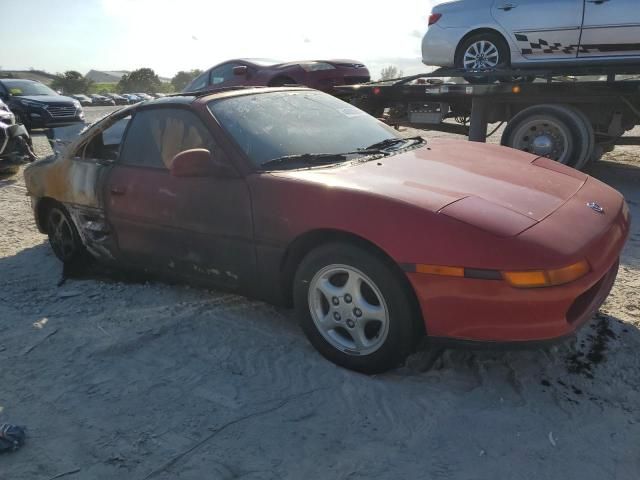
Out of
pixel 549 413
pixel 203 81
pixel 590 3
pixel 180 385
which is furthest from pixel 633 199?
pixel 203 81

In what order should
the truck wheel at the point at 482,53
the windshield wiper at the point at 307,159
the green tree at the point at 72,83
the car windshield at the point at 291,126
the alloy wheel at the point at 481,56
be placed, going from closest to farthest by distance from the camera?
1. the windshield wiper at the point at 307,159
2. the car windshield at the point at 291,126
3. the truck wheel at the point at 482,53
4. the alloy wheel at the point at 481,56
5. the green tree at the point at 72,83

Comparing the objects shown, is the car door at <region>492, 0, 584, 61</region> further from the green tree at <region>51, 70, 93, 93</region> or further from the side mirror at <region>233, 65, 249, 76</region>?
the green tree at <region>51, 70, 93, 93</region>

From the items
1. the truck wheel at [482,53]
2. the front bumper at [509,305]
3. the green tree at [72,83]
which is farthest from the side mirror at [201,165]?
the green tree at [72,83]

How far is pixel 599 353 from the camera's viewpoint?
2.80m

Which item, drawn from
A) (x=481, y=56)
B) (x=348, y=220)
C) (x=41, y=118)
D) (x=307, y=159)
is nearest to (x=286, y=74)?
(x=481, y=56)

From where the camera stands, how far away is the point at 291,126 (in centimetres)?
332

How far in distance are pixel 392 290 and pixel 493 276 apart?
1.49ft

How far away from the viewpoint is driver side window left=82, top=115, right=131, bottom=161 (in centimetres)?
381

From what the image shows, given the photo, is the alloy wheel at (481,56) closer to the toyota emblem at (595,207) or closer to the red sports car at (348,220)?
the red sports car at (348,220)

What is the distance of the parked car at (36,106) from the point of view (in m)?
14.8

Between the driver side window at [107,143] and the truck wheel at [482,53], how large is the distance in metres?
5.10

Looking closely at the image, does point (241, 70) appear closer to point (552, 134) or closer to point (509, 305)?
point (552, 134)

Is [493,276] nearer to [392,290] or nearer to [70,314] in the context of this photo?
[392,290]

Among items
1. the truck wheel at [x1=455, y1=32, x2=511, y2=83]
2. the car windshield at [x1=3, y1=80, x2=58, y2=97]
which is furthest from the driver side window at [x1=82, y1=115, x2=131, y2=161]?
the car windshield at [x1=3, y1=80, x2=58, y2=97]
